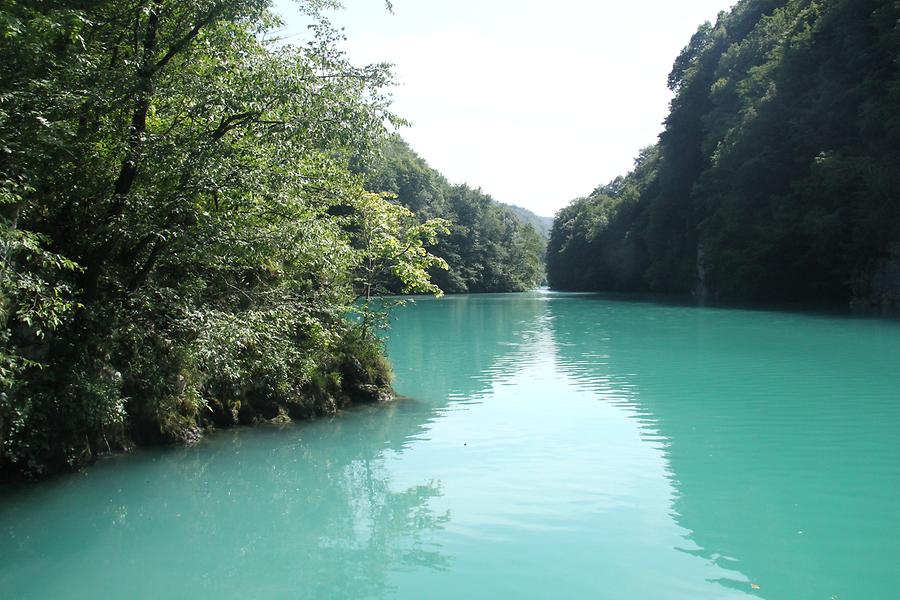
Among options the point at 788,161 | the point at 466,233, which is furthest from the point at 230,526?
the point at 466,233

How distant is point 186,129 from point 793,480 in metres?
9.15

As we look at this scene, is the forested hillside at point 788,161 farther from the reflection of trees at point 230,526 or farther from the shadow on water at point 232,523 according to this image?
the reflection of trees at point 230,526

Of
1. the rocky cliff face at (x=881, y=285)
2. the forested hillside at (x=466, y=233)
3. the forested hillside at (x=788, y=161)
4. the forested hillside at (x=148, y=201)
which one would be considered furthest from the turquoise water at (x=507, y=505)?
the forested hillside at (x=466, y=233)

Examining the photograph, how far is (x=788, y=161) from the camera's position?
4712 centimetres

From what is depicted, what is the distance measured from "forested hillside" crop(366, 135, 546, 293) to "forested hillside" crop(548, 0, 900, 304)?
109ft

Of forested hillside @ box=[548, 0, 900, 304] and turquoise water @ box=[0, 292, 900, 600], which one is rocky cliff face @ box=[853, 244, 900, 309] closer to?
forested hillside @ box=[548, 0, 900, 304]

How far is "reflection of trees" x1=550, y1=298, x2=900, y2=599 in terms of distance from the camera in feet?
21.0

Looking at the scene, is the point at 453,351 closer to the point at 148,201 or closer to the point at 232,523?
the point at 148,201

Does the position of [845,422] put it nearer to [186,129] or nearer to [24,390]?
[186,129]

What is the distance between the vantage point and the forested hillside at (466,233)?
9825cm

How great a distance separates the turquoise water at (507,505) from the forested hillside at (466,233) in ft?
267

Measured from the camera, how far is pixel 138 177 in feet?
30.9

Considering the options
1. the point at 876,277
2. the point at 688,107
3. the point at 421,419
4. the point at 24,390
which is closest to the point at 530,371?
the point at 421,419

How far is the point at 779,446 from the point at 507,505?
4795 mm
